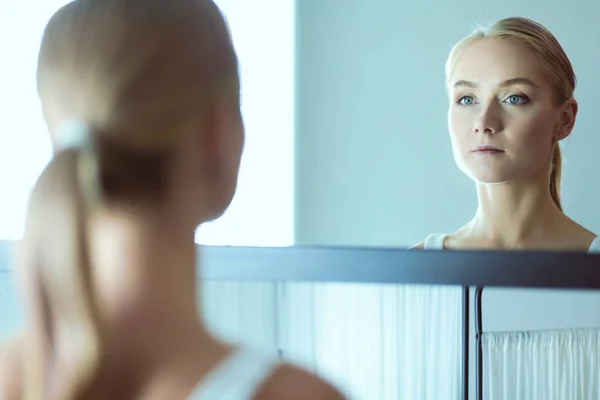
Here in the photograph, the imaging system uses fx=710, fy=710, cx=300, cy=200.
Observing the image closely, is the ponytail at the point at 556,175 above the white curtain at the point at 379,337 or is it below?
above

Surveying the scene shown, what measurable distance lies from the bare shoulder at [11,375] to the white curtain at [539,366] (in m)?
0.47

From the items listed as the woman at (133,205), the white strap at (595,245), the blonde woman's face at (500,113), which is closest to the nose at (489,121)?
the blonde woman's face at (500,113)

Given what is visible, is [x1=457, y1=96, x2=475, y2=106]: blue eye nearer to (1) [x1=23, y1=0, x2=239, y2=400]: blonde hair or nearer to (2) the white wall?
(2) the white wall

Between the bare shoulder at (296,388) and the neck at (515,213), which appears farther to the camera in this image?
the neck at (515,213)

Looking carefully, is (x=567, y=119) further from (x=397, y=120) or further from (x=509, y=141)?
(x=397, y=120)

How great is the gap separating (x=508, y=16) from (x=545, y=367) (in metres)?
0.38

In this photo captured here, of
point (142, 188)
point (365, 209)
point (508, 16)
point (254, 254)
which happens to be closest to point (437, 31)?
point (508, 16)

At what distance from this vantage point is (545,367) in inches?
27.0

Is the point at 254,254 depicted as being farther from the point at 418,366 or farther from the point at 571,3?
the point at 571,3

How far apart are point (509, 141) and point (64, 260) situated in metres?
0.58

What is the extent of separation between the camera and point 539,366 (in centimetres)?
69

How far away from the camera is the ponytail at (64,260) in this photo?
12.0 inches

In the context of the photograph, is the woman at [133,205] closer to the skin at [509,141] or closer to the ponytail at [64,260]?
the ponytail at [64,260]

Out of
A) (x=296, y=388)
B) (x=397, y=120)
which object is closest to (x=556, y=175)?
(x=397, y=120)
